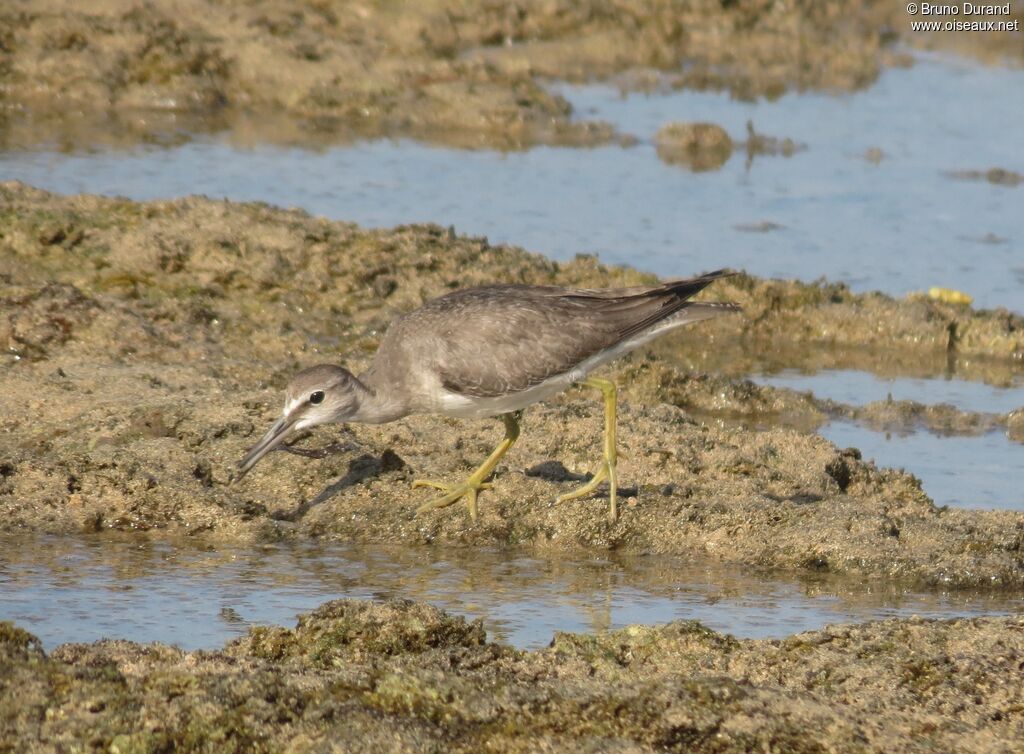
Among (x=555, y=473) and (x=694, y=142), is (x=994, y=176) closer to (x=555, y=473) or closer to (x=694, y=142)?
(x=694, y=142)

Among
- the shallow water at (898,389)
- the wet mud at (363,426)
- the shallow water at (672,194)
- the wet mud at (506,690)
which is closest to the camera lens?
the wet mud at (506,690)

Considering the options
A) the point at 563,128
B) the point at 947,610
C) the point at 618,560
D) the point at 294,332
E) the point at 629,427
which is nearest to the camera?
the point at 947,610

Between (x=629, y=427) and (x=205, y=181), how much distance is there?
19.9 feet

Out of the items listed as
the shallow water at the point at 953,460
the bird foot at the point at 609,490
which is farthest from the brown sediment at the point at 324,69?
the bird foot at the point at 609,490

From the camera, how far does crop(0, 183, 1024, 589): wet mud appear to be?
23.1 ft

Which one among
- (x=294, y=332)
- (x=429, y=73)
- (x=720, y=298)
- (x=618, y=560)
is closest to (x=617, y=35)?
(x=429, y=73)

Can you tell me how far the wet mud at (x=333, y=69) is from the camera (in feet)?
48.5

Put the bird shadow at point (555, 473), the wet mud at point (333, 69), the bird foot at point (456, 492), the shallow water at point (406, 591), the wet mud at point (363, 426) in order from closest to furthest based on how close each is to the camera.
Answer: the shallow water at point (406, 591)
the wet mud at point (363, 426)
the bird foot at point (456, 492)
the bird shadow at point (555, 473)
the wet mud at point (333, 69)

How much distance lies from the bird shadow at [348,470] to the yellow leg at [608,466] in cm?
81

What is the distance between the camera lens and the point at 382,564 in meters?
6.81

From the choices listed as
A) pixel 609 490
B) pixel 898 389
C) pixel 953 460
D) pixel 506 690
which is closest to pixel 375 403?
pixel 609 490

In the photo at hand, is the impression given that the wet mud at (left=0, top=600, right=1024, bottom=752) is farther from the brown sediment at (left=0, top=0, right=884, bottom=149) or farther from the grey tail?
the brown sediment at (left=0, top=0, right=884, bottom=149)

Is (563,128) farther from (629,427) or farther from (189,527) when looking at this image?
(189,527)

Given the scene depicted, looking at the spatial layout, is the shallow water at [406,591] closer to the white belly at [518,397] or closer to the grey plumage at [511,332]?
the white belly at [518,397]
